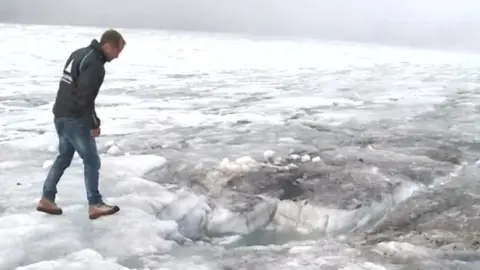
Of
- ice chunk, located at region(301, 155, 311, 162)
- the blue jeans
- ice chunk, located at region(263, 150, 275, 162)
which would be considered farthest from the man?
ice chunk, located at region(301, 155, 311, 162)

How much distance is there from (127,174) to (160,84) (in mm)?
10649

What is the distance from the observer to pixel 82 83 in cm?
414

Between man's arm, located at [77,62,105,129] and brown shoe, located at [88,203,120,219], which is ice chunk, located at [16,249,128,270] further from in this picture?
man's arm, located at [77,62,105,129]

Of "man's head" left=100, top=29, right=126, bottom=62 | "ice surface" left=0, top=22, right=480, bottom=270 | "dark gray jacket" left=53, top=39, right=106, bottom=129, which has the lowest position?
"ice surface" left=0, top=22, right=480, bottom=270

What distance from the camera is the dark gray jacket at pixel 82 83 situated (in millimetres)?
4141

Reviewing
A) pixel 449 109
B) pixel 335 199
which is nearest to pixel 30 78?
pixel 449 109

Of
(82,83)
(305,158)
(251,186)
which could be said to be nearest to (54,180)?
(82,83)

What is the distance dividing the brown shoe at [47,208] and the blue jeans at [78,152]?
0.04 m

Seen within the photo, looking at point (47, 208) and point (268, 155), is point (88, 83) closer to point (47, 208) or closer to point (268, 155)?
point (47, 208)

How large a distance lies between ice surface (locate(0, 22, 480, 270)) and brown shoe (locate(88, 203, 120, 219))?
0.07 m

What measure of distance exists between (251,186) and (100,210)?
74.1 inches

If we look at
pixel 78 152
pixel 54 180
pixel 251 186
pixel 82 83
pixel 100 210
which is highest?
pixel 82 83

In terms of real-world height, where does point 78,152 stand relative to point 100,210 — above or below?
above

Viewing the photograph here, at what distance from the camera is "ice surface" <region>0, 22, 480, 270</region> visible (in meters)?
4.25
